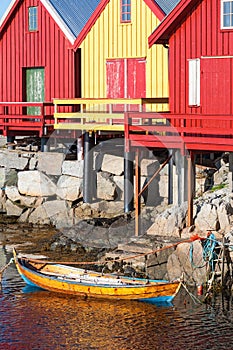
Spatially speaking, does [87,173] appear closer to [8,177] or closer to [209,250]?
[8,177]

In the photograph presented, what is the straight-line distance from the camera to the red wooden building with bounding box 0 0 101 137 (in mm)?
38469

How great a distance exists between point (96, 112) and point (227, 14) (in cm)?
837

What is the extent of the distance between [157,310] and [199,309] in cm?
117

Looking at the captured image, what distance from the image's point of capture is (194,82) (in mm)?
30781

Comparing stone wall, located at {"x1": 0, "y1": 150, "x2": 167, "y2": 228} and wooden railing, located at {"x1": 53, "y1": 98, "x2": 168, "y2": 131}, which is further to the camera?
stone wall, located at {"x1": 0, "y1": 150, "x2": 167, "y2": 228}

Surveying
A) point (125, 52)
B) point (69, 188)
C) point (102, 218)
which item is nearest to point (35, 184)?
point (69, 188)

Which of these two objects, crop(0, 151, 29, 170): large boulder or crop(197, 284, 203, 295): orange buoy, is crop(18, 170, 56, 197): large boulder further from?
crop(197, 284, 203, 295): orange buoy

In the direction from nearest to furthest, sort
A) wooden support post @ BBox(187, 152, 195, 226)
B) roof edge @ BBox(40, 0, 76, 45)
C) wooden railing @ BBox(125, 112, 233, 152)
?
wooden railing @ BBox(125, 112, 233, 152)
wooden support post @ BBox(187, 152, 195, 226)
roof edge @ BBox(40, 0, 76, 45)

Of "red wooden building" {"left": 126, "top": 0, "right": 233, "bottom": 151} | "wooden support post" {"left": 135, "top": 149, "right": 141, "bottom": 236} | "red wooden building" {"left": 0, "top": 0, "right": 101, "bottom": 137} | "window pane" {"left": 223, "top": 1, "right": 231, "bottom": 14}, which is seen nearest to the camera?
"red wooden building" {"left": 126, "top": 0, "right": 233, "bottom": 151}

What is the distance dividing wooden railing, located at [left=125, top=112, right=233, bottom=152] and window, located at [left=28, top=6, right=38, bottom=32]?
9.91m

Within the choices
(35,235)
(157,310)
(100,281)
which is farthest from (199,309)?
(35,235)

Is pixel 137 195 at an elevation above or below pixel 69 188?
above

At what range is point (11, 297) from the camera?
27125mm

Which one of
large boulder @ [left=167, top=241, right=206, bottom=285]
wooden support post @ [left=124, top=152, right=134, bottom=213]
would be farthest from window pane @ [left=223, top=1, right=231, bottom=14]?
large boulder @ [left=167, top=241, right=206, bottom=285]
